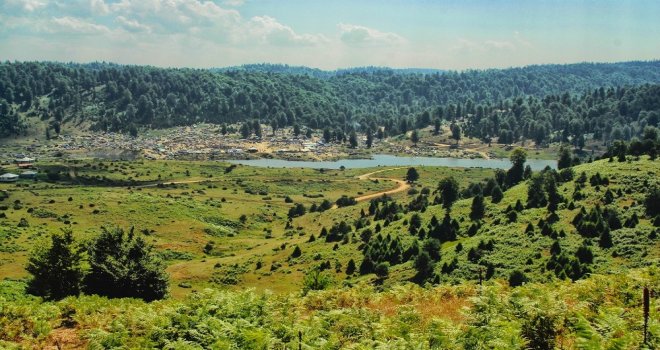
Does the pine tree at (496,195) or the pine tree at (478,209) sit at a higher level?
the pine tree at (496,195)

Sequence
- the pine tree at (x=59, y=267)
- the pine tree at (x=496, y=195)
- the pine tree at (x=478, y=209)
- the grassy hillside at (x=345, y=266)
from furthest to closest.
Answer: the pine tree at (x=496, y=195) < the pine tree at (x=478, y=209) < the pine tree at (x=59, y=267) < the grassy hillside at (x=345, y=266)

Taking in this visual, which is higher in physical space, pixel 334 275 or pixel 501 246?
pixel 501 246

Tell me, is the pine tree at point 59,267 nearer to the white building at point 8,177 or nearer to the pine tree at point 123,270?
the pine tree at point 123,270

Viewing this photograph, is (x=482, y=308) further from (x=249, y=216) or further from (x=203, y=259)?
(x=249, y=216)

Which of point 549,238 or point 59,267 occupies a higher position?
point 59,267

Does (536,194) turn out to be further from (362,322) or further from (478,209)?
(362,322)

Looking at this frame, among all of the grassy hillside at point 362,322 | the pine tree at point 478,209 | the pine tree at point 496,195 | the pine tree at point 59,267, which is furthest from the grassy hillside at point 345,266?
the pine tree at point 59,267

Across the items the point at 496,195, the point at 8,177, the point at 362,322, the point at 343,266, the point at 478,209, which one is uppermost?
the point at 362,322

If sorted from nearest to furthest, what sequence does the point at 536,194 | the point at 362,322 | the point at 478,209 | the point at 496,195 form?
the point at 362,322, the point at 536,194, the point at 478,209, the point at 496,195

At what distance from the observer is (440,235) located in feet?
261

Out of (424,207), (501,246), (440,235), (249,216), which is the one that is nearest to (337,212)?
(249,216)

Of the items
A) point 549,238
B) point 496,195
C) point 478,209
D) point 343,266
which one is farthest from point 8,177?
point 549,238

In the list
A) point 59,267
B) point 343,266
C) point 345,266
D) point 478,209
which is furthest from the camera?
point 478,209

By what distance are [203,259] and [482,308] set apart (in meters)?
86.0
